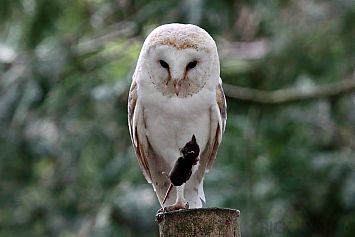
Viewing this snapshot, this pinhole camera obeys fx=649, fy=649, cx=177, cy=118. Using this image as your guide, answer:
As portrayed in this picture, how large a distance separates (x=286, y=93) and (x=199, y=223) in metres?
4.53

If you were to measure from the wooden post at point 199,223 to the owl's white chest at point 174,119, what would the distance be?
1.09m

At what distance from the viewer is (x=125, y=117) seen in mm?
7117

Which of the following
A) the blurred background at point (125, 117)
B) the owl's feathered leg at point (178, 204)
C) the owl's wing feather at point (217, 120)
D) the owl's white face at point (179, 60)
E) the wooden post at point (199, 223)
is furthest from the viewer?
the blurred background at point (125, 117)

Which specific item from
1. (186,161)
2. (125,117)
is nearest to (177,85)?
(186,161)

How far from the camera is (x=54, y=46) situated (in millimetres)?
7055

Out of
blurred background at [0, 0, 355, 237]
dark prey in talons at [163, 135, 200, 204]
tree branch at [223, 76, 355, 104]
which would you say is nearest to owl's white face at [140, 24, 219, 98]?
dark prey in talons at [163, 135, 200, 204]

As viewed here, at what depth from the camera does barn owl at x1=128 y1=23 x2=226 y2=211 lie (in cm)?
331

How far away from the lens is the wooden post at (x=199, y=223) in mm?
2463

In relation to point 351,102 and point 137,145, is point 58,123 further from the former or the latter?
point 137,145

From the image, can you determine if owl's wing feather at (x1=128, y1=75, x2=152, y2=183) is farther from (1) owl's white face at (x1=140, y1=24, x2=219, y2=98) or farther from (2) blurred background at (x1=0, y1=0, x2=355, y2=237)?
(2) blurred background at (x1=0, y1=0, x2=355, y2=237)

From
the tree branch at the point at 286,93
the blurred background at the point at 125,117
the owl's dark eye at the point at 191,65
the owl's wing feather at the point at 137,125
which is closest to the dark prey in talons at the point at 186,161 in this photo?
the owl's dark eye at the point at 191,65

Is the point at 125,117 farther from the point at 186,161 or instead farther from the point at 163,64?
the point at 186,161

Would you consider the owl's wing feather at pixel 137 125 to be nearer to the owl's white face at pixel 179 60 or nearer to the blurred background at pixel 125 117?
the owl's white face at pixel 179 60

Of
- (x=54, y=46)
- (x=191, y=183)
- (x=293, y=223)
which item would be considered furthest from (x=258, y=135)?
(x=191, y=183)
